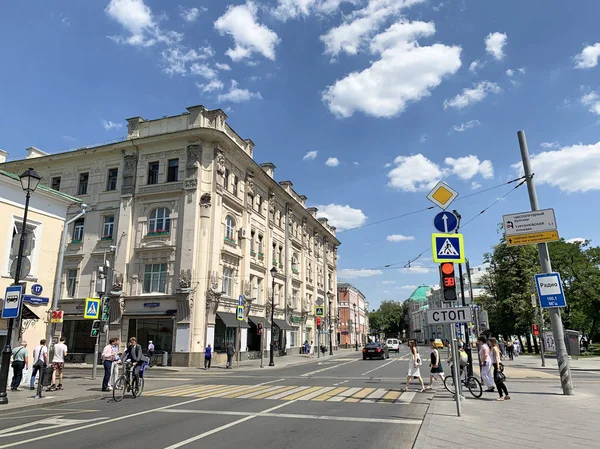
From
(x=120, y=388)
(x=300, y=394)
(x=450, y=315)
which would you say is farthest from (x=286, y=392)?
(x=450, y=315)

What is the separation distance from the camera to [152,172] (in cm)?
3462

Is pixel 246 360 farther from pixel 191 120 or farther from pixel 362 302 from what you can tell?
pixel 362 302

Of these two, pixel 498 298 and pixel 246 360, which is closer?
pixel 246 360

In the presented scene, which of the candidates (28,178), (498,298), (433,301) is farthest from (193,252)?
(433,301)

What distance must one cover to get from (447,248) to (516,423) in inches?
149

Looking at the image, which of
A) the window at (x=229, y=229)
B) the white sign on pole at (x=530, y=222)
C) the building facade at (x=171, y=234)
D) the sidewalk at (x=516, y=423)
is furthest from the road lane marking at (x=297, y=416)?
the window at (x=229, y=229)

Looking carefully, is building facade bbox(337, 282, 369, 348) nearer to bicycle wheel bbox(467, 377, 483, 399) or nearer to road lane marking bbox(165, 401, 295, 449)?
bicycle wheel bbox(467, 377, 483, 399)

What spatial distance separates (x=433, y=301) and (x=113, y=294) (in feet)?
375

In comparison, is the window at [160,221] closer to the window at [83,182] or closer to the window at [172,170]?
the window at [172,170]

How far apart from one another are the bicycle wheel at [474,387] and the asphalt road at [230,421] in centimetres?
129

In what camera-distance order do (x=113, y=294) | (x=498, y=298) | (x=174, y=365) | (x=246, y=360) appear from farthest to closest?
1. (x=498, y=298)
2. (x=246, y=360)
3. (x=113, y=294)
4. (x=174, y=365)

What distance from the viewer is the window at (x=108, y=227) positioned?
34.8m

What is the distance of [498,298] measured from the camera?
1866 inches

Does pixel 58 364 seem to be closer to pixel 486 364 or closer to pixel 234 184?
pixel 486 364
